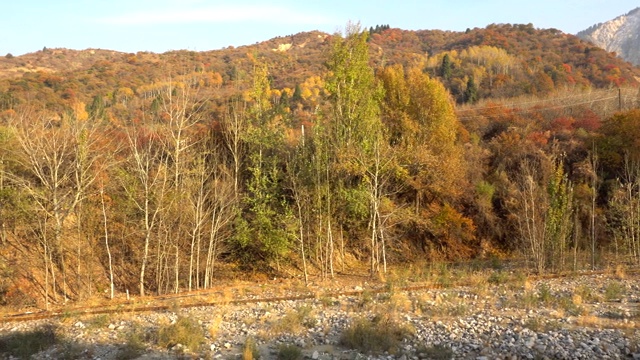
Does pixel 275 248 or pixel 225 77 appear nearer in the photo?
pixel 275 248

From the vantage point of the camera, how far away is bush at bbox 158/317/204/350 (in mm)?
10414

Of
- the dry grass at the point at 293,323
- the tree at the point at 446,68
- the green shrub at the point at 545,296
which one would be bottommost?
the green shrub at the point at 545,296

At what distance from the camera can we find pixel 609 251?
73.7ft

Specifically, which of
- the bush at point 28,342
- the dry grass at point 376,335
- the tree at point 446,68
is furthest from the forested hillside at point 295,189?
the tree at point 446,68

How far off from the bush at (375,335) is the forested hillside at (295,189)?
8.81m

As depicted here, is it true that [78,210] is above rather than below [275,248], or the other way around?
above

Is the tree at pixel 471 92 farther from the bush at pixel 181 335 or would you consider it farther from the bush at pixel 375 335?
the bush at pixel 181 335

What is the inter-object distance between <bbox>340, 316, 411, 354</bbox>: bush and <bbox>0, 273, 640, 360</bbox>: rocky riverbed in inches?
0.9

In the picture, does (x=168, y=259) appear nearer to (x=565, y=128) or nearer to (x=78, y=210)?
(x=78, y=210)

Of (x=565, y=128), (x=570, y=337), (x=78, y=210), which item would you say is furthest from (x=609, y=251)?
(x=78, y=210)

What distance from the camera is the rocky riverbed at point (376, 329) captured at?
384 inches

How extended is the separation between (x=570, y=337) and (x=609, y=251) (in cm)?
1519

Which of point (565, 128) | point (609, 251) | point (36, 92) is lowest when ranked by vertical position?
point (609, 251)

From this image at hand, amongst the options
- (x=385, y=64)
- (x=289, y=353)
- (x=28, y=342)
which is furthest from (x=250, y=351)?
(x=385, y=64)
